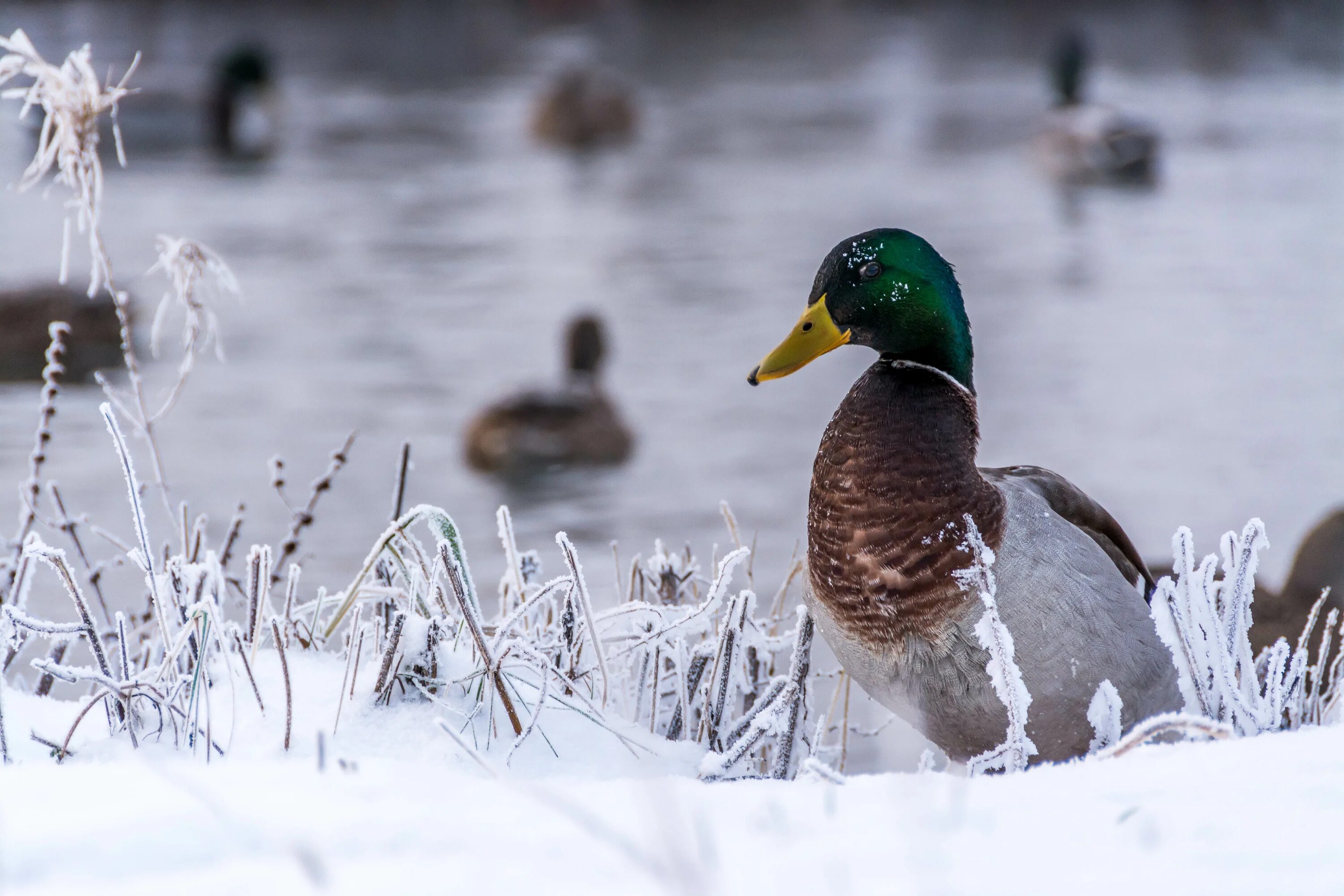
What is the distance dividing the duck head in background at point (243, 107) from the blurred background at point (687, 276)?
7 cm

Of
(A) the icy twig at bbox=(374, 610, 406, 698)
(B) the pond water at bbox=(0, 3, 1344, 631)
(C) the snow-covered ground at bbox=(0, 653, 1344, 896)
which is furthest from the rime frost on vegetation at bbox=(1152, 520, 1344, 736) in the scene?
(B) the pond water at bbox=(0, 3, 1344, 631)

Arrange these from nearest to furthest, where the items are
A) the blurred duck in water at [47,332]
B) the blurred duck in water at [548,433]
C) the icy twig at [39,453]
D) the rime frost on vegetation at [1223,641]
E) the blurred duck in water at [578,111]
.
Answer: the rime frost on vegetation at [1223,641] < the icy twig at [39,453] < the blurred duck in water at [548,433] < the blurred duck in water at [47,332] < the blurred duck in water at [578,111]

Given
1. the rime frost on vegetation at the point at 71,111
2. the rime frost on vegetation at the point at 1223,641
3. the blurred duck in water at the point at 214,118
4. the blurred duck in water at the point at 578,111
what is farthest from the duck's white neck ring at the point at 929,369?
the blurred duck in water at the point at 578,111

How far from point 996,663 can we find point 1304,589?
1.92 m

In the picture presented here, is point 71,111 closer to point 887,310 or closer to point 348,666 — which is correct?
point 348,666

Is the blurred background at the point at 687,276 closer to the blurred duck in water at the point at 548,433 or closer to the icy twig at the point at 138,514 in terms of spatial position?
the blurred duck in water at the point at 548,433

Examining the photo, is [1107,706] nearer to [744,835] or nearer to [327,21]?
[744,835]

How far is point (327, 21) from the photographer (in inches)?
1945

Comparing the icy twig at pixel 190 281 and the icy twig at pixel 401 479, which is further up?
the icy twig at pixel 190 281

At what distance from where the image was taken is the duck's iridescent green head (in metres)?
2.60

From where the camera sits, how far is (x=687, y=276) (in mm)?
14922

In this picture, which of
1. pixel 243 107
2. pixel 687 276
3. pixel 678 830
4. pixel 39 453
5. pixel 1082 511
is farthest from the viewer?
pixel 243 107

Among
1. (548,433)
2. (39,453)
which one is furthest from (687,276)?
(39,453)

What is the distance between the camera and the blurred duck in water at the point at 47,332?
10.8 m
